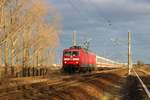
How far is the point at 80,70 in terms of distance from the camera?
6406 cm

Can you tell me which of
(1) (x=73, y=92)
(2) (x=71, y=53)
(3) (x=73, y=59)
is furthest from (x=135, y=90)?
(2) (x=71, y=53)

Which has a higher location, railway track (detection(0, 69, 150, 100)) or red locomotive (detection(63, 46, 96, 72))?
red locomotive (detection(63, 46, 96, 72))

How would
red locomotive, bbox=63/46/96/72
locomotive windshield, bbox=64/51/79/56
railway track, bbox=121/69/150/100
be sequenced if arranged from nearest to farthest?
1. railway track, bbox=121/69/150/100
2. red locomotive, bbox=63/46/96/72
3. locomotive windshield, bbox=64/51/79/56

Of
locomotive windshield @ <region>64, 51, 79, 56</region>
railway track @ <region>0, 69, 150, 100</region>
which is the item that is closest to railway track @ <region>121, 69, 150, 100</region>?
railway track @ <region>0, 69, 150, 100</region>

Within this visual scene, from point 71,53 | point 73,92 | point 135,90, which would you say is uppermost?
point 71,53

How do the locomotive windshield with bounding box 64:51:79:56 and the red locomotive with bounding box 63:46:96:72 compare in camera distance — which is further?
the locomotive windshield with bounding box 64:51:79:56

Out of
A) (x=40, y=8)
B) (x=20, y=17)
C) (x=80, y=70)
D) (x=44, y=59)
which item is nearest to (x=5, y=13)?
(x=20, y=17)

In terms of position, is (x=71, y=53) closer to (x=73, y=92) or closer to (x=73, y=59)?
(x=73, y=59)

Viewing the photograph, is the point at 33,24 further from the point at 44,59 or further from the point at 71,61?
the point at 44,59

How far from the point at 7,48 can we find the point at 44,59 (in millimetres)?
24318

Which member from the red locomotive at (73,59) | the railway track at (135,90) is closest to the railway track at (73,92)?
the railway track at (135,90)

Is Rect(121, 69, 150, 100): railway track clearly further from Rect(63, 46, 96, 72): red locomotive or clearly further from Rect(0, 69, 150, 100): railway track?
Rect(63, 46, 96, 72): red locomotive

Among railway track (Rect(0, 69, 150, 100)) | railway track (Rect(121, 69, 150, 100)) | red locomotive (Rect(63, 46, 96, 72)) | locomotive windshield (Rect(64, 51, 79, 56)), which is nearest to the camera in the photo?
railway track (Rect(0, 69, 150, 100))

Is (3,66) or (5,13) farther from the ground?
(5,13)
